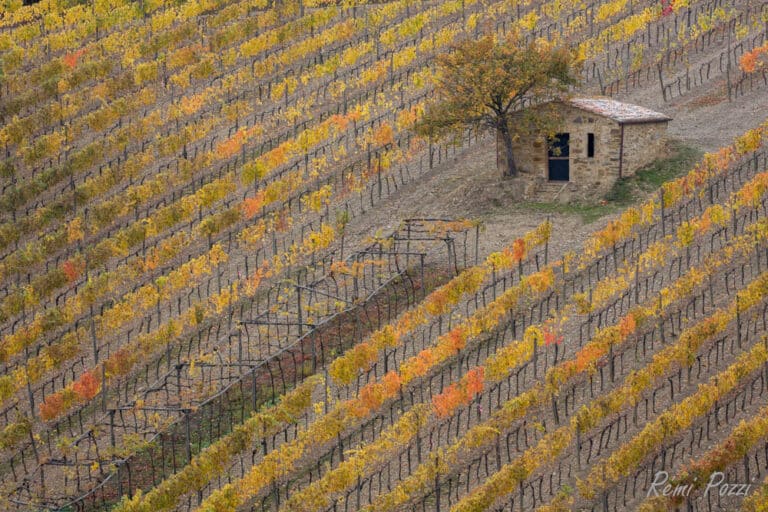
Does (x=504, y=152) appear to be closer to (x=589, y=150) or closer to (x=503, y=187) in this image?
(x=503, y=187)

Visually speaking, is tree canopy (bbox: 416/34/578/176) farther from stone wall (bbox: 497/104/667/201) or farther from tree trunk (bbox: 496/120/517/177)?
stone wall (bbox: 497/104/667/201)

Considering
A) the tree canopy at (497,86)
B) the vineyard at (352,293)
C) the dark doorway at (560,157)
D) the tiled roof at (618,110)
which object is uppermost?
the tree canopy at (497,86)

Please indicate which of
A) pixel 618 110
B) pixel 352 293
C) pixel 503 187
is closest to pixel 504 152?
pixel 503 187

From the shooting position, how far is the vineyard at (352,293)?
38.2 metres

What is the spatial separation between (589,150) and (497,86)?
297cm

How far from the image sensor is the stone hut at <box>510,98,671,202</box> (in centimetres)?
4997

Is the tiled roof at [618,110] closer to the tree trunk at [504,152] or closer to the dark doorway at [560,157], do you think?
the dark doorway at [560,157]

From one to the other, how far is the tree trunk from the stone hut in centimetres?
34

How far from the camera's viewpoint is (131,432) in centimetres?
4125

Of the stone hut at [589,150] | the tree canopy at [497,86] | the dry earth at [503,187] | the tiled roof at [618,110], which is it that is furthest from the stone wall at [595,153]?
the dry earth at [503,187]

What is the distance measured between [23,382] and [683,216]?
16272 mm

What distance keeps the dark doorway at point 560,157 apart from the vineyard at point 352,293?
2339 mm

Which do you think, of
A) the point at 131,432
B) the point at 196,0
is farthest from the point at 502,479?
the point at 196,0

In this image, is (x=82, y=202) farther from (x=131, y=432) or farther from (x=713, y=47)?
(x=713, y=47)
